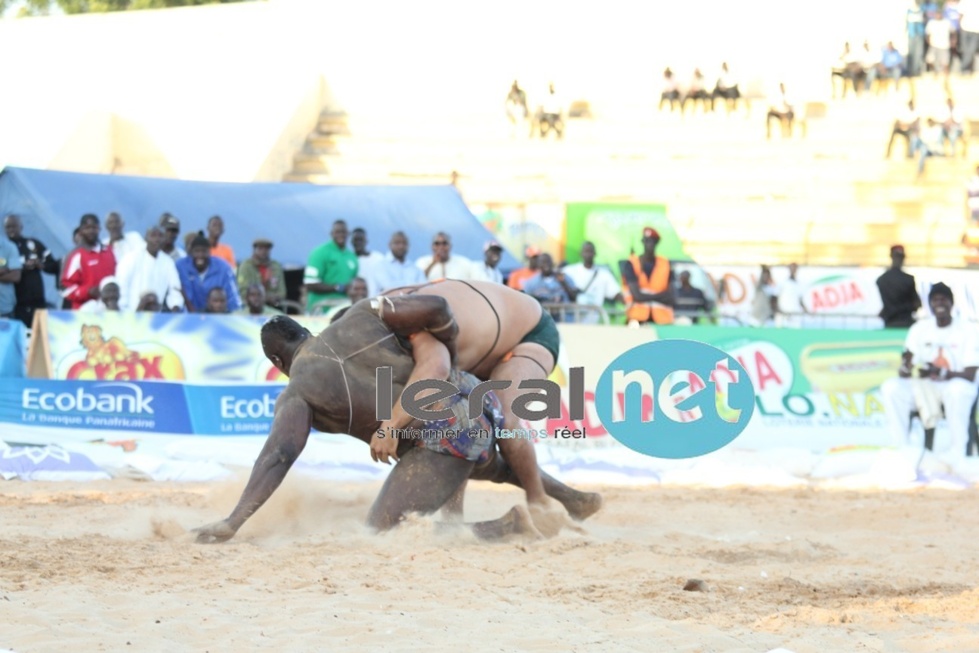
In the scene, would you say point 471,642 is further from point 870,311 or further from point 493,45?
point 493,45

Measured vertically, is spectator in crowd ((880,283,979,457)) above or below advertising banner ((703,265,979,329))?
below

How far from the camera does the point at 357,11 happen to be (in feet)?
94.8

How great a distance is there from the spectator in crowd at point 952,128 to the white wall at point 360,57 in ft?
12.5

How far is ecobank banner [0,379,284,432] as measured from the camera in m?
10.1

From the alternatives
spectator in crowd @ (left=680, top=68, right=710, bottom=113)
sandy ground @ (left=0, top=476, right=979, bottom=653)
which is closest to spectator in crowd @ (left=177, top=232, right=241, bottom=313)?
sandy ground @ (left=0, top=476, right=979, bottom=653)

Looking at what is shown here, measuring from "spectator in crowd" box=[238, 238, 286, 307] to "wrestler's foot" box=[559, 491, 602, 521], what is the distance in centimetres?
580

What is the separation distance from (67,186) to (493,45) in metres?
15.8

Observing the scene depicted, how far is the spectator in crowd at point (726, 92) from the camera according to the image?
2488 centimetres

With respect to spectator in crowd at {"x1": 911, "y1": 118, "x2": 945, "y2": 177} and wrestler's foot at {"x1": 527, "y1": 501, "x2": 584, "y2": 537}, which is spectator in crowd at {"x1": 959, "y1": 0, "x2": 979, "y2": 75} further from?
wrestler's foot at {"x1": 527, "y1": 501, "x2": 584, "y2": 537}

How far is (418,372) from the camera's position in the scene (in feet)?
20.3

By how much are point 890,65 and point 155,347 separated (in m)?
18.0

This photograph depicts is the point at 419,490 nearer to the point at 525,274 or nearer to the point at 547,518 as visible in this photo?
the point at 547,518

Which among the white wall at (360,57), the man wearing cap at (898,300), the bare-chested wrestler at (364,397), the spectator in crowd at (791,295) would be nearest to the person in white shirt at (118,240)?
the bare-chested wrestler at (364,397)

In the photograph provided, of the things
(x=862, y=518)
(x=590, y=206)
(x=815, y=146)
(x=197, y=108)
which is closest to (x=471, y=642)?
(x=862, y=518)
